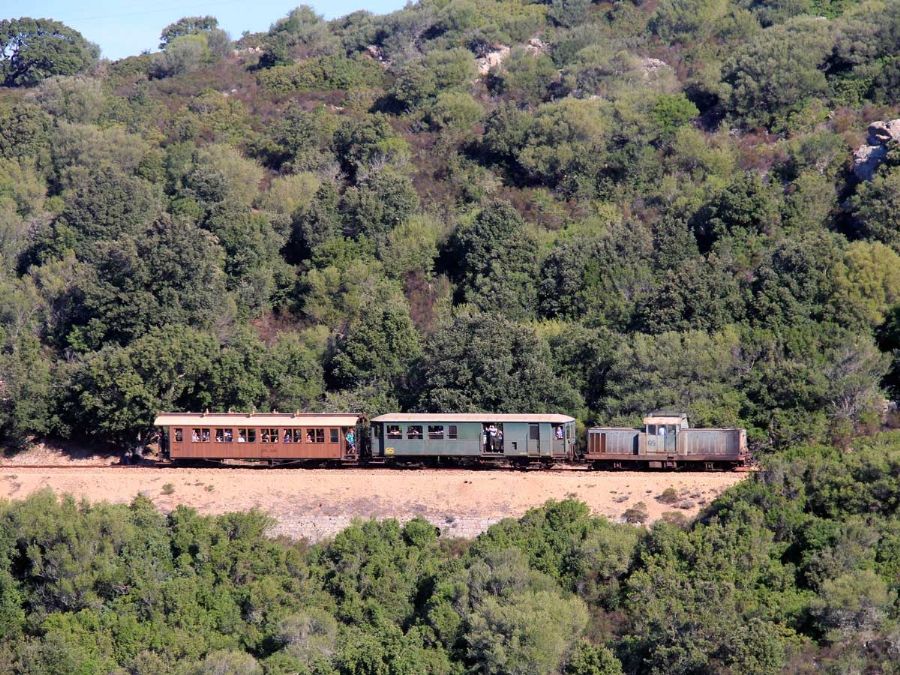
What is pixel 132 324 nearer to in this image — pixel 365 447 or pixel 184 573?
pixel 365 447

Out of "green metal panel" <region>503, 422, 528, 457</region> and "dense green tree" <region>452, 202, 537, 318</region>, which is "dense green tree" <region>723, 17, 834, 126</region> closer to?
"dense green tree" <region>452, 202, 537, 318</region>

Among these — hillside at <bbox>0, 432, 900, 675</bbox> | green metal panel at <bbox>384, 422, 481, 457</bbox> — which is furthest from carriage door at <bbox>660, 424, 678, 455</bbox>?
green metal panel at <bbox>384, 422, 481, 457</bbox>

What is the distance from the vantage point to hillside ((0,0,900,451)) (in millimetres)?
55938

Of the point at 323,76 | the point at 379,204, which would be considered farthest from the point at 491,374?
the point at 323,76

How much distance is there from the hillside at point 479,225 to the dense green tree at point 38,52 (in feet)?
1.15

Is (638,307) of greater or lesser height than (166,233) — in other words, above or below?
below

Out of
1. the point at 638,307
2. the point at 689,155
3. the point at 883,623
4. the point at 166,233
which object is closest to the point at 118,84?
the point at 166,233

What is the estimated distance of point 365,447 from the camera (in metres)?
51.4

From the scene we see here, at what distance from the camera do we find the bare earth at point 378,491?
150 ft

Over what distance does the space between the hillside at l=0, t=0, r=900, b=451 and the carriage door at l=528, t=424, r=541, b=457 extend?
19.4 feet

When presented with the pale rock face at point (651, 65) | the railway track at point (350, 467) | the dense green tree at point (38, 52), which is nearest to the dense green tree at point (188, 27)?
the dense green tree at point (38, 52)

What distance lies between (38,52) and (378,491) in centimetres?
7966

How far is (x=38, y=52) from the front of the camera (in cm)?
11238

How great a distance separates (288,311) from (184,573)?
98.2 feet
